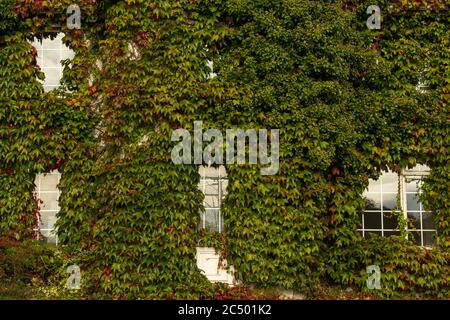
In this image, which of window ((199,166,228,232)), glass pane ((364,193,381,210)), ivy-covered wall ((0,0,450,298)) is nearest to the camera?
ivy-covered wall ((0,0,450,298))

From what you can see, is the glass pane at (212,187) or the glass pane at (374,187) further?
the glass pane at (374,187)

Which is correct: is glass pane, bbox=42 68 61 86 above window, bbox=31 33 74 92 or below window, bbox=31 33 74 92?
below

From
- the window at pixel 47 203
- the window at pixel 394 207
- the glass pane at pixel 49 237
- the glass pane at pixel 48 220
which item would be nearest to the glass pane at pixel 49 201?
the window at pixel 47 203

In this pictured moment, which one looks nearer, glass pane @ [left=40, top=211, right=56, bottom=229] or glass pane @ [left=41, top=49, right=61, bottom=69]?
glass pane @ [left=40, top=211, right=56, bottom=229]

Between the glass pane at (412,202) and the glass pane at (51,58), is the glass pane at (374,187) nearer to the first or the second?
the glass pane at (412,202)

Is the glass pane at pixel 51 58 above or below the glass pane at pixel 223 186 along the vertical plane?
→ above

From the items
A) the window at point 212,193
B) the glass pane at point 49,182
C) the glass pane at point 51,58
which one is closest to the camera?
the window at point 212,193

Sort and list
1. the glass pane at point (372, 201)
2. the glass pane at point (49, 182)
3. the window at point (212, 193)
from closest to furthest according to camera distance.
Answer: the window at point (212, 193)
the glass pane at point (49, 182)
the glass pane at point (372, 201)

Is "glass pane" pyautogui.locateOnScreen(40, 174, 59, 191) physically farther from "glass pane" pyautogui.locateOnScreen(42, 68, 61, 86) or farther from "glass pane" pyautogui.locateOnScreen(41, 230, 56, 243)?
"glass pane" pyautogui.locateOnScreen(42, 68, 61, 86)

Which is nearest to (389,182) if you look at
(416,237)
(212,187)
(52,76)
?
(416,237)

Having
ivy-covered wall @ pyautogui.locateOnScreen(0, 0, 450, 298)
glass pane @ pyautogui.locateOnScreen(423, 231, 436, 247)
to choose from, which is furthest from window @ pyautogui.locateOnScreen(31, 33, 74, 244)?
glass pane @ pyautogui.locateOnScreen(423, 231, 436, 247)
